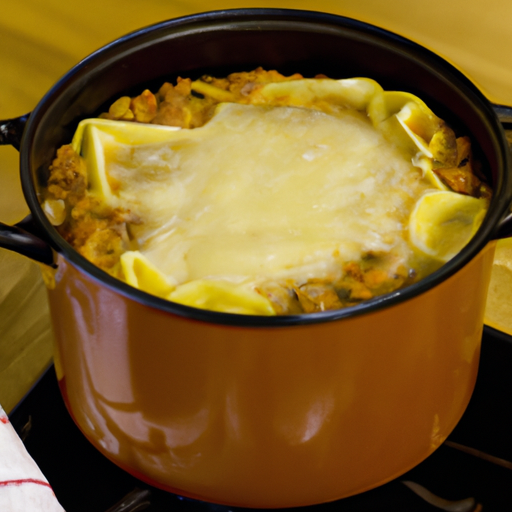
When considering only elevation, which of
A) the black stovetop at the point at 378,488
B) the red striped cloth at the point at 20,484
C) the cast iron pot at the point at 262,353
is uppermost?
the cast iron pot at the point at 262,353

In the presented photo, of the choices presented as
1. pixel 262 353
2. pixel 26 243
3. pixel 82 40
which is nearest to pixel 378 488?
pixel 262 353

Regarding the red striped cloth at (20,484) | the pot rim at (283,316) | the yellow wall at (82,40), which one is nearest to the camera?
the pot rim at (283,316)

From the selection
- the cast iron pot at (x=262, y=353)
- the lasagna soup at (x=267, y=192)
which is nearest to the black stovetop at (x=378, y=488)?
the cast iron pot at (x=262, y=353)

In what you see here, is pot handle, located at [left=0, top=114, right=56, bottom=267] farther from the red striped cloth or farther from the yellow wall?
the yellow wall

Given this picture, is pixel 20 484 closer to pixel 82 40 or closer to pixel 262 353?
pixel 262 353

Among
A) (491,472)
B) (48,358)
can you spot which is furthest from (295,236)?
(48,358)

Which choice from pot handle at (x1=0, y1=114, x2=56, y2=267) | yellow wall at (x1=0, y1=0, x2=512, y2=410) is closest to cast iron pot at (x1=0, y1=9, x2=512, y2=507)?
pot handle at (x1=0, y1=114, x2=56, y2=267)

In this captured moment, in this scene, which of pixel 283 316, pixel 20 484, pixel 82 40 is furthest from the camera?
pixel 82 40

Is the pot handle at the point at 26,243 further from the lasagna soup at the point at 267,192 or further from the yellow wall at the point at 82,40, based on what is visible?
the yellow wall at the point at 82,40
